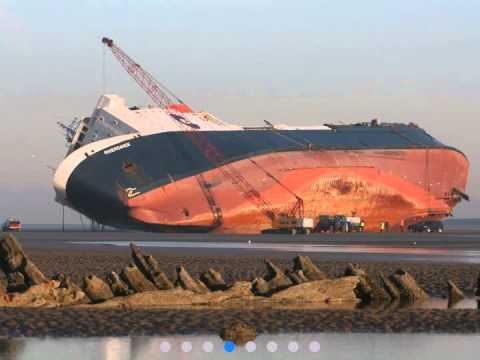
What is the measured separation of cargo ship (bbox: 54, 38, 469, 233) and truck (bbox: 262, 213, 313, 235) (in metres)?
0.65

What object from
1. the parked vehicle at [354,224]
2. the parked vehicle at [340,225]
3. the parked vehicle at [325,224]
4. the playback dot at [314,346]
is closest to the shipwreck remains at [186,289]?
the playback dot at [314,346]

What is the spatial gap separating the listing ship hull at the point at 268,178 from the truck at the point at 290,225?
3.91 metres

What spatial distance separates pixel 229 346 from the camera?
24312 mm

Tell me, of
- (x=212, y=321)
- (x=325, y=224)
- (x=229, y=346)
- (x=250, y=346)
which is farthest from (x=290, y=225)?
(x=250, y=346)

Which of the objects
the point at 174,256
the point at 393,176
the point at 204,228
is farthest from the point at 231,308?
the point at 393,176

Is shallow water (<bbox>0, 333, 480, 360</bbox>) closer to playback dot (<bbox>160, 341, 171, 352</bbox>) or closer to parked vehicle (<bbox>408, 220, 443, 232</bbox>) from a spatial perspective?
playback dot (<bbox>160, 341, 171, 352</bbox>)

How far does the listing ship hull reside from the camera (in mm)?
151250

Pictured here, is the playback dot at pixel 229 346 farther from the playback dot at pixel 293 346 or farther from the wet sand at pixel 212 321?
the wet sand at pixel 212 321

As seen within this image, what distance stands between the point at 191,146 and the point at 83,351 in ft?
442

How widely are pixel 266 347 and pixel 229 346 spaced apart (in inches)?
29.1

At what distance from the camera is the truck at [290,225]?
14321 cm

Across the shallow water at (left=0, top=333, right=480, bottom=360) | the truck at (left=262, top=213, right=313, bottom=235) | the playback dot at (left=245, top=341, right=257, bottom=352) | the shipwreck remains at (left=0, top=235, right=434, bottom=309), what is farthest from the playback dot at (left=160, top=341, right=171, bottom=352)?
the truck at (left=262, top=213, right=313, bottom=235)

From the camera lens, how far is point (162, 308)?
31422 mm

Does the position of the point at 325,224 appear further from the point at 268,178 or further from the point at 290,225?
the point at 268,178
